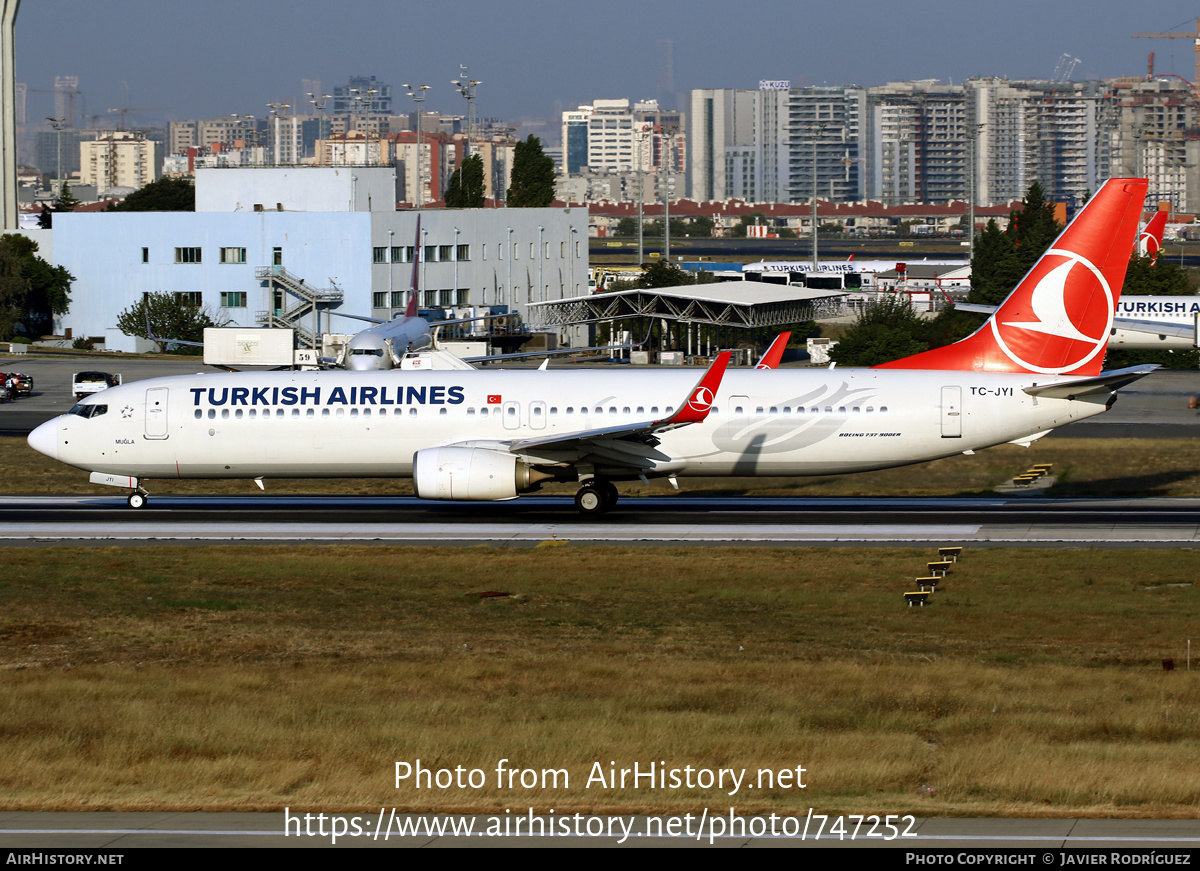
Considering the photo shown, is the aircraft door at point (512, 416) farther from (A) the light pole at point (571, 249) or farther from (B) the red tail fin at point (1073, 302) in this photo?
(A) the light pole at point (571, 249)

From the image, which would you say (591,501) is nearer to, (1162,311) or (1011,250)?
(1162,311)

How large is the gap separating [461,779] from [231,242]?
102303 mm

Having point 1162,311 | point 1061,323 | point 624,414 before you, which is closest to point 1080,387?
point 1061,323

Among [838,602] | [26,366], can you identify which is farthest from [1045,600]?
[26,366]

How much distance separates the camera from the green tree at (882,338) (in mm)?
93688

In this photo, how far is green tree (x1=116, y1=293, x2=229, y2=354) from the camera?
361ft

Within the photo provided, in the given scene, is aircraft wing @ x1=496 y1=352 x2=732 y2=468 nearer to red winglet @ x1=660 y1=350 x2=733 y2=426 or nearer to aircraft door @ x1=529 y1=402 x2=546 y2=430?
red winglet @ x1=660 y1=350 x2=733 y2=426

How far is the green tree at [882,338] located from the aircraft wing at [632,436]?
55843mm

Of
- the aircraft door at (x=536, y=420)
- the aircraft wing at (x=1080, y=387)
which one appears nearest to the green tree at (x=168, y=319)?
the aircraft door at (x=536, y=420)

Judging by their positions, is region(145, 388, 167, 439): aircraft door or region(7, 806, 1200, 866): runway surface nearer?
region(7, 806, 1200, 866): runway surface

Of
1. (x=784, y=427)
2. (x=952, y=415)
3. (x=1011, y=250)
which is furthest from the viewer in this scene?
(x=1011, y=250)

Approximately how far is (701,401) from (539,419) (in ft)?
17.7

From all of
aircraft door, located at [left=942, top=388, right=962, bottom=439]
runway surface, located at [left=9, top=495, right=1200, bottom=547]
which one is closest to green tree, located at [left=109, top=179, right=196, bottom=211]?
runway surface, located at [left=9, top=495, right=1200, bottom=547]

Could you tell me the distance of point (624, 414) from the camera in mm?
39156
